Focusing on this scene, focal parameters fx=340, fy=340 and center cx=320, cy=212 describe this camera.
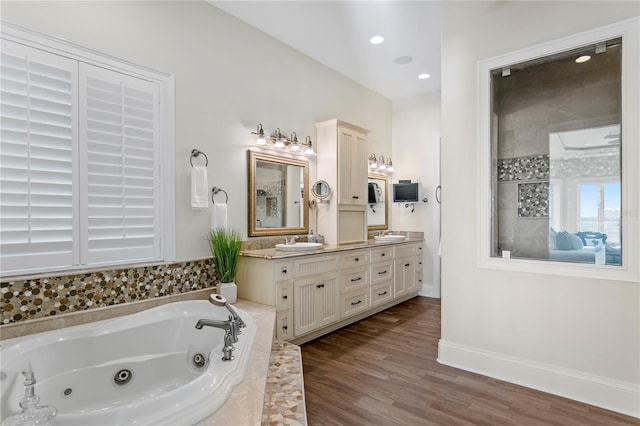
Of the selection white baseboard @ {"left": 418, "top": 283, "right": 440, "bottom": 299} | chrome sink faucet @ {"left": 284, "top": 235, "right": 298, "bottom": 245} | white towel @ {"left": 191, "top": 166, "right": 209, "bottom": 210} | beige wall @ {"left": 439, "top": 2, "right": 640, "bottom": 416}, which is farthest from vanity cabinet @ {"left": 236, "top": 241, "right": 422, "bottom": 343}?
beige wall @ {"left": 439, "top": 2, "right": 640, "bottom": 416}

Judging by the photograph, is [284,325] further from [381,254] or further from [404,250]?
[404,250]

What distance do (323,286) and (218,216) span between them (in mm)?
1219

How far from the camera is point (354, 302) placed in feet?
12.3

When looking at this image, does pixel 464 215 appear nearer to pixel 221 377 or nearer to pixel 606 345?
pixel 606 345

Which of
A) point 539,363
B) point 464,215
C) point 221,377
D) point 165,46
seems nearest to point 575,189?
point 464,215

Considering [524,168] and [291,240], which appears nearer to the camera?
[524,168]

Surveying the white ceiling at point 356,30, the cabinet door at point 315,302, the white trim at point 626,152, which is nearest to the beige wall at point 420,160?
the white ceiling at point 356,30

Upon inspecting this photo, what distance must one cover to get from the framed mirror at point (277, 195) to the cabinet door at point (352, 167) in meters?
0.42

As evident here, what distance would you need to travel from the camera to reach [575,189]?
245 centimetres

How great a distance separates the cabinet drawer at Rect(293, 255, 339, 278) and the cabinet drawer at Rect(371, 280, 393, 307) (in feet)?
2.71

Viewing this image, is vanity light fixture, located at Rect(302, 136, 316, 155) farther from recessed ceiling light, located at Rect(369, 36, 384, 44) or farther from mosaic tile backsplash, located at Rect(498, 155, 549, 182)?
mosaic tile backsplash, located at Rect(498, 155, 549, 182)

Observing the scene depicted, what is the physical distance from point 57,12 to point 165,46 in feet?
2.29

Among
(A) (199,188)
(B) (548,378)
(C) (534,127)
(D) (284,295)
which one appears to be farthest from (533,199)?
(A) (199,188)

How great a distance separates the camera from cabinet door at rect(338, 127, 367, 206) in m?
4.04
